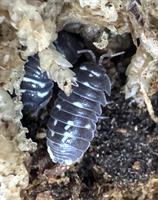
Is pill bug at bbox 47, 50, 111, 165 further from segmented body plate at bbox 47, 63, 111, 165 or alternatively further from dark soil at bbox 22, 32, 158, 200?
dark soil at bbox 22, 32, 158, 200

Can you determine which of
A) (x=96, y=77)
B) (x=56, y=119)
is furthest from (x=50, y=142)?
(x=96, y=77)

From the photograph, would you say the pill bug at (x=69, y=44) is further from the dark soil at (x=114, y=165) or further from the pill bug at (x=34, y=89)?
the dark soil at (x=114, y=165)

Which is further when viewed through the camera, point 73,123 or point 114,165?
point 114,165

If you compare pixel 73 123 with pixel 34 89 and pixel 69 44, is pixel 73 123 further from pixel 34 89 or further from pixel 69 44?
pixel 69 44

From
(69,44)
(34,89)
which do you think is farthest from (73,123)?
(69,44)

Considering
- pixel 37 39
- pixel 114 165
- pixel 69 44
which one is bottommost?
pixel 114 165

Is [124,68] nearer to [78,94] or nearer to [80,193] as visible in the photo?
[78,94]

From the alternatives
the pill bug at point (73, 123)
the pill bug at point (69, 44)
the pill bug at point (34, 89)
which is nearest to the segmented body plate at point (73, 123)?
the pill bug at point (73, 123)
